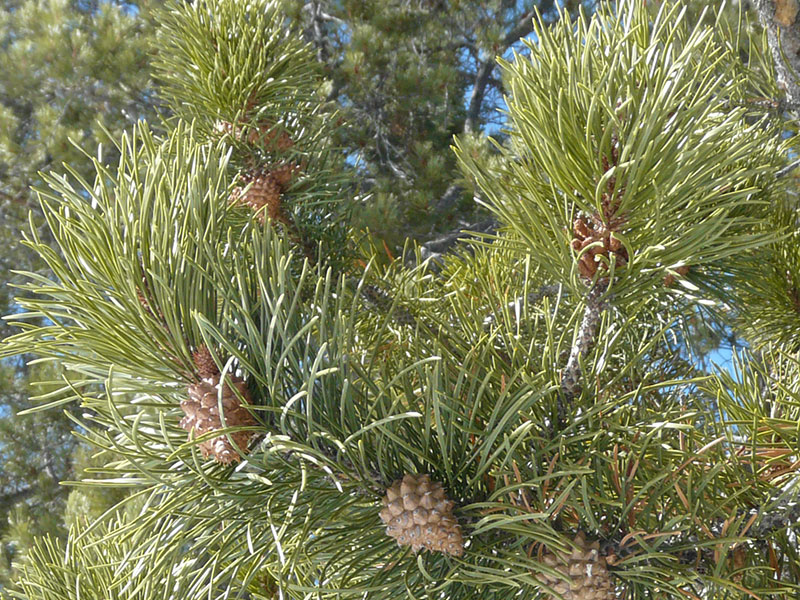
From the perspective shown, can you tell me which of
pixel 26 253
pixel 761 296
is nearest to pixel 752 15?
pixel 761 296

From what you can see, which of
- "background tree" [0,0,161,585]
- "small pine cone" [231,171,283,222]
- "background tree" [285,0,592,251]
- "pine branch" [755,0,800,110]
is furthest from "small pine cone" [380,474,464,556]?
"background tree" [0,0,161,585]

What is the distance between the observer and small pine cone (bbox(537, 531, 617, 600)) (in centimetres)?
31

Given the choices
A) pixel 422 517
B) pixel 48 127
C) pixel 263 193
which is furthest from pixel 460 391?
pixel 48 127

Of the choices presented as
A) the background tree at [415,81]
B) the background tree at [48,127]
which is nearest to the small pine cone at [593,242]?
the background tree at [415,81]

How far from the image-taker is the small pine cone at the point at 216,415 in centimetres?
33

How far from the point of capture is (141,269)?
340 mm

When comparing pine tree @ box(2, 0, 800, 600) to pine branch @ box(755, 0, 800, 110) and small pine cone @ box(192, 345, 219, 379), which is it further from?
pine branch @ box(755, 0, 800, 110)

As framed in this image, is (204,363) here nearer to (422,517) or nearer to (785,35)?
(422,517)

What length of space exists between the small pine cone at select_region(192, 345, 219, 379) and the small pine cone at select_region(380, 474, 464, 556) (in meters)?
0.11

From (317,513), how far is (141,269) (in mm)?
150

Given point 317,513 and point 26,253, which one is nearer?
point 317,513

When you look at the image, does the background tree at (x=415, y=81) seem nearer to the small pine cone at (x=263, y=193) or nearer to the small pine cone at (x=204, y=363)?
the small pine cone at (x=263, y=193)

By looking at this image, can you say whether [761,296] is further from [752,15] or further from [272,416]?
[752,15]

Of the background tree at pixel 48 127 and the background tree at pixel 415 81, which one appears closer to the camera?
the background tree at pixel 415 81
